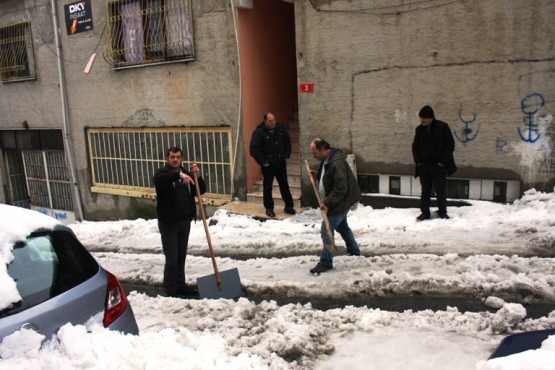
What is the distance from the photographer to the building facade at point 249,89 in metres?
7.05

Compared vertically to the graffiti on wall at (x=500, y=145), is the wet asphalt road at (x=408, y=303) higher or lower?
lower

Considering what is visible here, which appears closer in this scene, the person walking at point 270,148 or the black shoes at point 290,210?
the person walking at point 270,148

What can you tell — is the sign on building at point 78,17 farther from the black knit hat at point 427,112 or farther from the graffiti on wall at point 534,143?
the graffiti on wall at point 534,143

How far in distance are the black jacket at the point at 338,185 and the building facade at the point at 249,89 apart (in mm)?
2497

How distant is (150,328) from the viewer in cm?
478

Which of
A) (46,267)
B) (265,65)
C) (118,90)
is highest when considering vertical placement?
(265,65)

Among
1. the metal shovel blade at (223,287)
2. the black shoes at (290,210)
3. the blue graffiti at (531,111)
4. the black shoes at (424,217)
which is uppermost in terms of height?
the blue graffiti at (531,111)

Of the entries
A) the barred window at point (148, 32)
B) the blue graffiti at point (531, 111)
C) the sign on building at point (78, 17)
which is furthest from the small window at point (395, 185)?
the sign on building at point (78, 17)

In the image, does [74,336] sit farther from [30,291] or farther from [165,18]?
[165,18]

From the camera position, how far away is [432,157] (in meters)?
7.07

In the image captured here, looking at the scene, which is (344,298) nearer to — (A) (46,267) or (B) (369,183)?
(A) (46,267)

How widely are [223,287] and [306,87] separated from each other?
428 centimetres

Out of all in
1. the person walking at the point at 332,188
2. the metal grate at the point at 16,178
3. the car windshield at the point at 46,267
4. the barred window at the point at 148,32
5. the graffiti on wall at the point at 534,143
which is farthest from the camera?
the metal grate at the point at 16,178

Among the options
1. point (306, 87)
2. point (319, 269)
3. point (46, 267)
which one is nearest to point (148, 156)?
point (306, 87)
